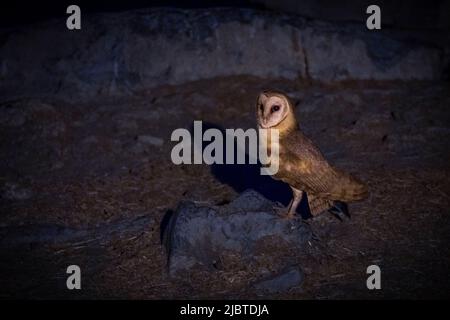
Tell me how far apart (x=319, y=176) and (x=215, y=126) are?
3.72 metres

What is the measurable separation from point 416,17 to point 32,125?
22.6 ft

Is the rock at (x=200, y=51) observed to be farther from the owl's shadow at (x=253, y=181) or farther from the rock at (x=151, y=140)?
the owl's shadow at (x=253, y=181)

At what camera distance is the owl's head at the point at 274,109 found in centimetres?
482

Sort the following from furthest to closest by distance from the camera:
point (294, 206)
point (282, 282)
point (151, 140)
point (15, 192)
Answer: point (151, 140) < point (15, 192) < point (294, 206) < point (282, 282)

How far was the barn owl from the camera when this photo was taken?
15.8 ft

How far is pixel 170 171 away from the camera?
6980 millimetres

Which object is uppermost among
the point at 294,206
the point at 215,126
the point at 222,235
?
the point at 215,126

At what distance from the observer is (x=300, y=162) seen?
15.8 feet

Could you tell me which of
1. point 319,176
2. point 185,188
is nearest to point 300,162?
point 319,176

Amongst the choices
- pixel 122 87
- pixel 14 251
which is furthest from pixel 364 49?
pixel 14 251

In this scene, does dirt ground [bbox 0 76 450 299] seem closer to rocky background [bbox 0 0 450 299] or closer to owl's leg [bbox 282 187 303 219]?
rocky background [bbox 0 0 450 299]

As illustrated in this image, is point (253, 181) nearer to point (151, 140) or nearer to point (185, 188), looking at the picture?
point (185, 188)

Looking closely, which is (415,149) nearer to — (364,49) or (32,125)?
(364,49)

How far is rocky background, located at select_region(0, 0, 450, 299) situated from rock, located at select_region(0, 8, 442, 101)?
26mm
